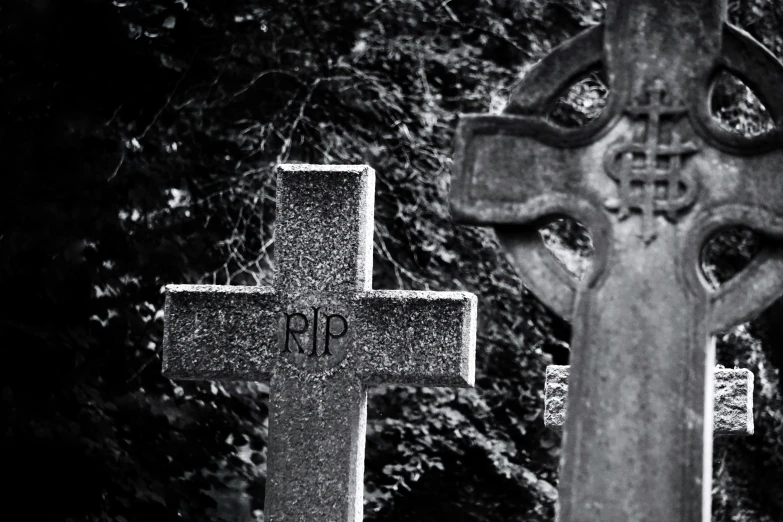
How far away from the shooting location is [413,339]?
4.77 metres

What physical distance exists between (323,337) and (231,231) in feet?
12.5

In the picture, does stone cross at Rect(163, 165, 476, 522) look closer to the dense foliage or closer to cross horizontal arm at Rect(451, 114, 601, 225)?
cross horizontal arm at Rect(451, 114, 601, 225)

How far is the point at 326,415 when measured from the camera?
15.5 ft

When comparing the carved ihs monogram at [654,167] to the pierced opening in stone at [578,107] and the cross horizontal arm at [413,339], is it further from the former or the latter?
the pierced opening in stone at [578,107]

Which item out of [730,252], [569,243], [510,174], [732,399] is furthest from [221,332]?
[730,252]

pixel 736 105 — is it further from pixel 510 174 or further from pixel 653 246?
pixel 653 246

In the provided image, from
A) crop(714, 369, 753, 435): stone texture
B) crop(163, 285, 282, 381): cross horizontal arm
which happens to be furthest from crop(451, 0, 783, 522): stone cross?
crop(714, 369, 753, 435): stone texture

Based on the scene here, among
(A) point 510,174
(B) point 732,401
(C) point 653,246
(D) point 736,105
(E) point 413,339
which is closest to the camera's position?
(C) point 653,246

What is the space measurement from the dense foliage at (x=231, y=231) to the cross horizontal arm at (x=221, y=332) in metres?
2.44

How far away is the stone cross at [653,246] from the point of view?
3.10 metres

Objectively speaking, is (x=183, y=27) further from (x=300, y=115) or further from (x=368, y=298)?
(x=368, y=298)

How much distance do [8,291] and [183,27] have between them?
88.1 inches

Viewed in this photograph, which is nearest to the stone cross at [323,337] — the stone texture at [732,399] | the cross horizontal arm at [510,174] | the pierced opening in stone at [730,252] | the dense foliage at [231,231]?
the cross horizontal arm at [510,174]

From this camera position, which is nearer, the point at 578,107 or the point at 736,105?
the point at 578,107
